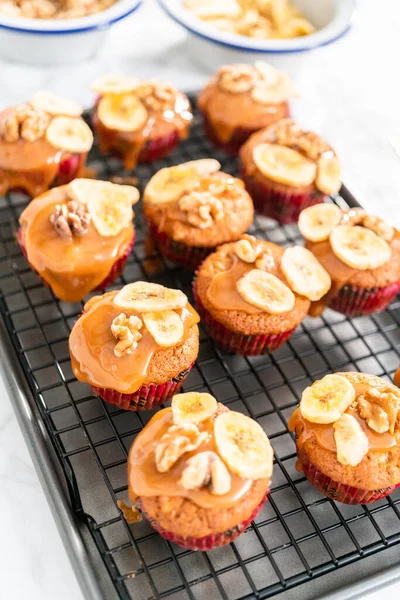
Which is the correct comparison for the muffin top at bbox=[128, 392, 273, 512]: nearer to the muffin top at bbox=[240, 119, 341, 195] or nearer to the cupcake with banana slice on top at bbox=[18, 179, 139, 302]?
the cupcake with banana slice on top at bbox=[18, 179, 139, 302]

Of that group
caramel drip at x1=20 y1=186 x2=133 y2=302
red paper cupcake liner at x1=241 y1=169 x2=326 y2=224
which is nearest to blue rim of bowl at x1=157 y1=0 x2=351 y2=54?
red paper cupcake liner at x1=241 y1=169 x2=326 y2=224

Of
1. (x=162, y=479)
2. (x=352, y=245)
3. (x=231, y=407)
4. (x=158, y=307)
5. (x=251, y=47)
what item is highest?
(x=251, y=47)

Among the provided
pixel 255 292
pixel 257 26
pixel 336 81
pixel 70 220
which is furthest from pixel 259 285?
pixel 336 81

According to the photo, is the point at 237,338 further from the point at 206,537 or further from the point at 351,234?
the point at 206,537

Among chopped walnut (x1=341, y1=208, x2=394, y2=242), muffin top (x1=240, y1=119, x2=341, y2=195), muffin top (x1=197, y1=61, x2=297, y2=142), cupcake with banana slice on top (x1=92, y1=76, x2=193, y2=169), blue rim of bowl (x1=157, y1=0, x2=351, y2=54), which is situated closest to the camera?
chopped walnut (x1=341, y1=208, x2=394, y2=242)

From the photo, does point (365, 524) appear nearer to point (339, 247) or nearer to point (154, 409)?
point (154, 409)

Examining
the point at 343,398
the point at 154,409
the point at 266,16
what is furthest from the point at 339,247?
the point at 266,16

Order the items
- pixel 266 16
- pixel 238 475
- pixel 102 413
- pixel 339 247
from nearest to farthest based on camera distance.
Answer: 1. pixel 238 475
2. pixel 102 413
3. pixel 339 247
4. pixel 266 16
